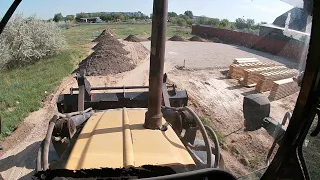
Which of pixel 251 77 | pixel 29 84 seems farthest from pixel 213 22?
pixel 29 84

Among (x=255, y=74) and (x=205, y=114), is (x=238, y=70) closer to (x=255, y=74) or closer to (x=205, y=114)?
(x=255, y=74)

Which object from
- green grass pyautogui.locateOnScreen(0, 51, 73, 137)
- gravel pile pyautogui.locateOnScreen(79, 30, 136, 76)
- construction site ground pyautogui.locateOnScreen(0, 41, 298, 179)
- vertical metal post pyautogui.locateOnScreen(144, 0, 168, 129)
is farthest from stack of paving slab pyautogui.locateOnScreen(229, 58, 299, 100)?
green grass pyautogui.locateOnScreen(0, 51, 73, 137)

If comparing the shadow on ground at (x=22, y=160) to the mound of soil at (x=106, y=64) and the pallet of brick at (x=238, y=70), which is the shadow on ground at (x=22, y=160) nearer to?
the mound of soil at (x=106, y=64)

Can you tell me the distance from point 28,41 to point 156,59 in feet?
53.6

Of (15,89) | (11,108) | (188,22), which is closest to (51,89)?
(15,89)

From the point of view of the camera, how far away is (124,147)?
2.44 meters

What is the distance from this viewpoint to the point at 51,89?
36.4 feet

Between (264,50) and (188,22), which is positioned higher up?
(188,22)

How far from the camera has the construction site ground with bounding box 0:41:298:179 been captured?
516cm

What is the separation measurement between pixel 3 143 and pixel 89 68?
25.9ft

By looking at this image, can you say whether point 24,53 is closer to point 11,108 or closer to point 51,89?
point 51,89

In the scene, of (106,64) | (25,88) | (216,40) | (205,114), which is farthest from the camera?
(216,40)

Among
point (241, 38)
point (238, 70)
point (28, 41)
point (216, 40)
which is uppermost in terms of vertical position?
point (241, 38)

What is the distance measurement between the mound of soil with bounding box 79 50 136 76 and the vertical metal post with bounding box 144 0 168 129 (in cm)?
1158
